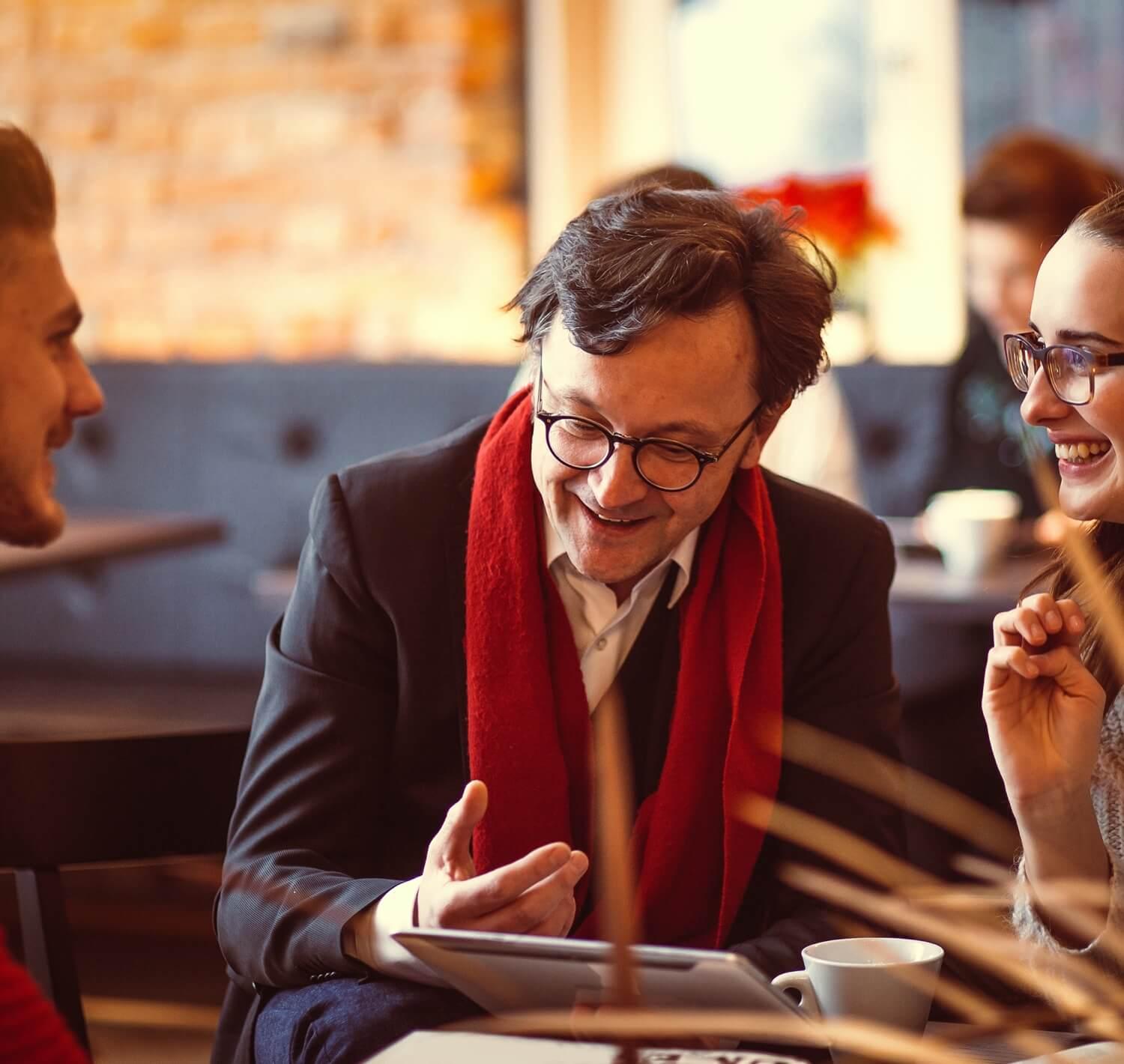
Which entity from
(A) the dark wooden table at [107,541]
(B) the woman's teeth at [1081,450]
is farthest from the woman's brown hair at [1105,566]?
(A) the dark wooden table at [107,541]

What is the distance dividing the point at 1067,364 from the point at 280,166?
307 centimetres

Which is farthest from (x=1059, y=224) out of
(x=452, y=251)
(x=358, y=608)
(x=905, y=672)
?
(x=358, y=608)

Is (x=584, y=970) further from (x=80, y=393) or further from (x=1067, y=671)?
(x=80, y=393)

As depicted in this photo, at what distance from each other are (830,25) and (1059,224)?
118 cm

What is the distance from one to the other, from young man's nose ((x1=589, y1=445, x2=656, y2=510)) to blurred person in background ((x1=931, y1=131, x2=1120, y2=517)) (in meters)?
1.79

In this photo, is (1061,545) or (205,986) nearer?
(1061,545)

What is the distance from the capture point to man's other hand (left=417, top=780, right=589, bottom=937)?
1.05 m

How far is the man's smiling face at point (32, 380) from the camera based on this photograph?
1.23 meters

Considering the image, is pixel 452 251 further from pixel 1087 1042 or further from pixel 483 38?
pixel 1087 1042

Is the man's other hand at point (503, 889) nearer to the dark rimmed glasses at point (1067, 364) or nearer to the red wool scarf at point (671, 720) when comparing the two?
the red wool scarf at point (671, 720)

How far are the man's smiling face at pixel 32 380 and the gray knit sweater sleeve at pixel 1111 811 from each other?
810 millimetres

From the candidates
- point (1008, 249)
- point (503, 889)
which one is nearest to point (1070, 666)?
point (503, 889)

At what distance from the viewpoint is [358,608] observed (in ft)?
4.59

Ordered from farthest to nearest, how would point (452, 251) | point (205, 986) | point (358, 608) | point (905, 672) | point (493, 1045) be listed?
point (452, 251) → point (905, 672) → point (205, 986) → point (358, 608) → point (493, 1045)
